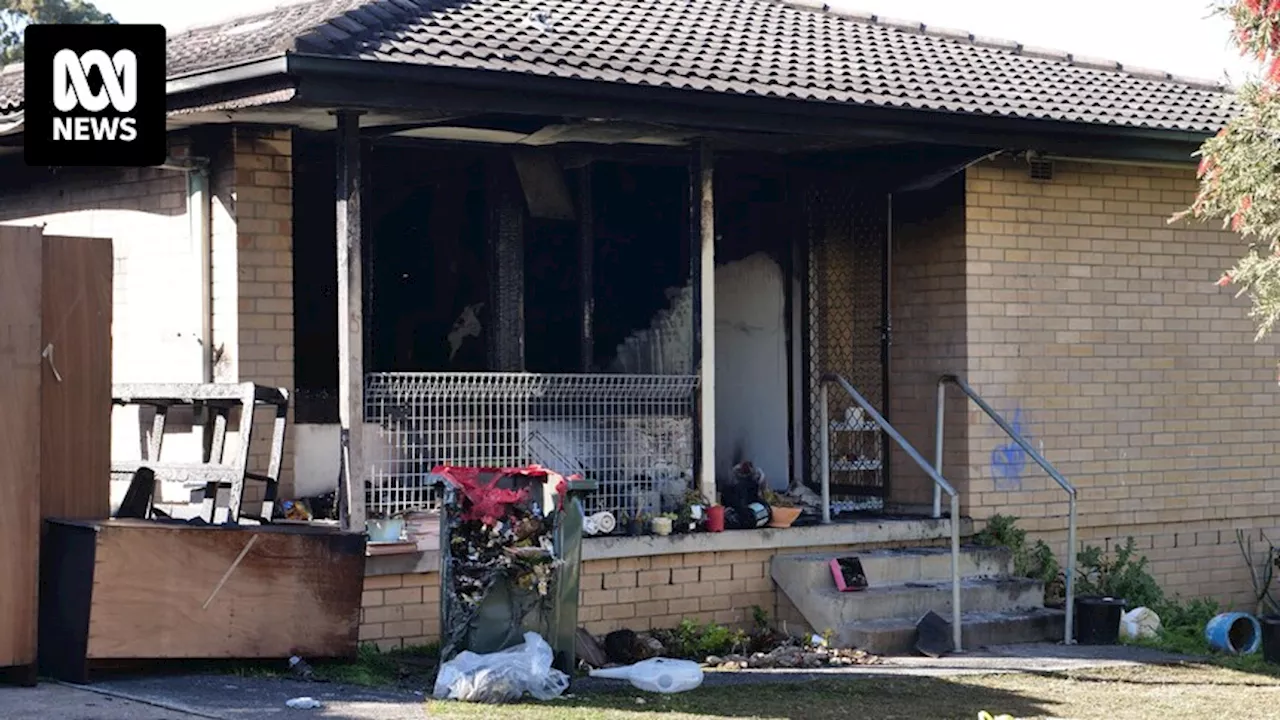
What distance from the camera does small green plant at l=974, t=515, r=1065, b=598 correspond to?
1322 centimetres

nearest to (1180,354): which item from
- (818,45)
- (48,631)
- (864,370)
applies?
(864,370)

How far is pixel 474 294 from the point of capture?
12906 mm

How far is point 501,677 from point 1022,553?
17.1 ft

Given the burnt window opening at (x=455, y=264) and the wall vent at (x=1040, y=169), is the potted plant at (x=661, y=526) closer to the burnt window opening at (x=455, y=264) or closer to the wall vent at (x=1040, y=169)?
the burnt window opening at (x=455, y=264)

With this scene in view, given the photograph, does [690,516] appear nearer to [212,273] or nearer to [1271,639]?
[212,273]

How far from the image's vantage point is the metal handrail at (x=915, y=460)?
1179cm

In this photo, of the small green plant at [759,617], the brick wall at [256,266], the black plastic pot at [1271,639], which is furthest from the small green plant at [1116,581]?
the brick wall at [256,266]

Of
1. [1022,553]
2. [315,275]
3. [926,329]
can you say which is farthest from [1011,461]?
[315,275]

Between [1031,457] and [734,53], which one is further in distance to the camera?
[1031,457]

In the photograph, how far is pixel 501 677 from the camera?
30.3 ft

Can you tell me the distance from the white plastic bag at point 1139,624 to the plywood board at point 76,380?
6772 mm

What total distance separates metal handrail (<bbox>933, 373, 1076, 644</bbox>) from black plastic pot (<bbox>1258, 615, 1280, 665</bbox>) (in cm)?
120

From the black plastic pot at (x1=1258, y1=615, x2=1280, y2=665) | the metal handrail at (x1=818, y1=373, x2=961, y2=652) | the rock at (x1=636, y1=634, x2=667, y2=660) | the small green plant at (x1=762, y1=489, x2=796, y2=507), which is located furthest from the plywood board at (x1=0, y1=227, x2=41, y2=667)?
the black plastic pot at (x1=1258, y1=615, x2=1280, y2=665)

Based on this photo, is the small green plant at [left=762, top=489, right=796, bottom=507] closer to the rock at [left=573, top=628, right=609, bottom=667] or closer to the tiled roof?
the rock at [left=573, top=628, right=609, bottom=667]
